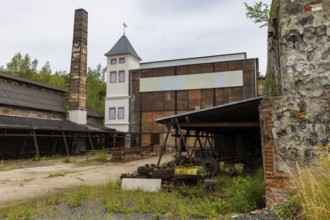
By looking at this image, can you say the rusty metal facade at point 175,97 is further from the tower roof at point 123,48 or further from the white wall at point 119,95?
the tower roof at point 123,48

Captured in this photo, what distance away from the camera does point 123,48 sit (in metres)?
29.8

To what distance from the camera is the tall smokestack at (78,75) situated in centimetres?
2583

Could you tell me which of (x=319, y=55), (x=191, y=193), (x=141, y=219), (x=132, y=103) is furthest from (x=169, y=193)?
(x=132, y=103)

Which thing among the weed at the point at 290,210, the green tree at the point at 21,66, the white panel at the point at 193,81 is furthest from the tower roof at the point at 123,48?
the weed at the point at 290,210

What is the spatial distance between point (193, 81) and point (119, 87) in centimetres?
808

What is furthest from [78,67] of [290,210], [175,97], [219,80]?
[290,210]

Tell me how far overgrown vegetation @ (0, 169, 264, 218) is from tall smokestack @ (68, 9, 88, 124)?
19.4 meters

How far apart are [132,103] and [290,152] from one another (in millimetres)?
23678

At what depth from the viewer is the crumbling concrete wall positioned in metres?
5.14

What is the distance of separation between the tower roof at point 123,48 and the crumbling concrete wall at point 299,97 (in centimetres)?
2483

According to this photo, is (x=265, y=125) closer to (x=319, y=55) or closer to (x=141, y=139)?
(x=319, y=55)

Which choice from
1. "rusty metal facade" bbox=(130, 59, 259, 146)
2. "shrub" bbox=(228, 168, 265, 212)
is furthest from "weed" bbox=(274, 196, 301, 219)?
"rusty metal facade" bbox=(130, 59, 259, 146)

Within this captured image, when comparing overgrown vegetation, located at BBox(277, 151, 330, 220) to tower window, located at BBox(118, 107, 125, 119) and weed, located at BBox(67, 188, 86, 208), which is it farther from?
tower window, located at BBox(118, 107, 125, 119)

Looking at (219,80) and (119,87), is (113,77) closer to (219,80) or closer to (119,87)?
(119,87)
